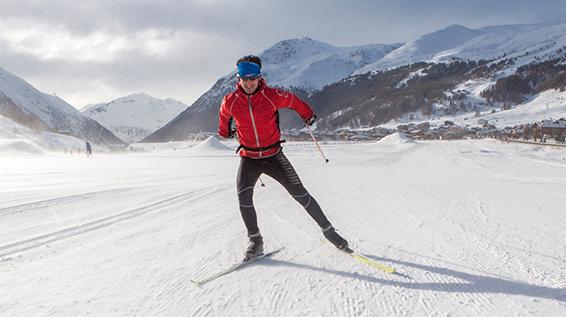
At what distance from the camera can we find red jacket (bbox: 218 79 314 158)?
3.47 metres

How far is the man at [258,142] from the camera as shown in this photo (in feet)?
11.4

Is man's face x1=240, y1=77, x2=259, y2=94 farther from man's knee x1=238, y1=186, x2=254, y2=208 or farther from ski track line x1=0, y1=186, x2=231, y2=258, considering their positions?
ski track line x1=0, y1=186, x2=231, y2=258

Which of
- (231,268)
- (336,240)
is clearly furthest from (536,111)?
(231,268)

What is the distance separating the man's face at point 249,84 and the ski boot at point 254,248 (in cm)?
136

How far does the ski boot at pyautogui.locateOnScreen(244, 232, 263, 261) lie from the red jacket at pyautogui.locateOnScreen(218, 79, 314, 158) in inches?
30.6

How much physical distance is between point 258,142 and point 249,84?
55cm

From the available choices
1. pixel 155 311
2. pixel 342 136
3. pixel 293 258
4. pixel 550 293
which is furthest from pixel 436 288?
pixel 342 136

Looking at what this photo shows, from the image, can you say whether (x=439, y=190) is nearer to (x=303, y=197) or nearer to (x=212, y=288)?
(x=303, y=197)

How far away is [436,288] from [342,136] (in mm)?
101770

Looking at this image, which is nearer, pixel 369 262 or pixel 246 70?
pixel 369 262

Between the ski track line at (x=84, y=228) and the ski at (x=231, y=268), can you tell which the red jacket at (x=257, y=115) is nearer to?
the ski at (x=231, y=268)

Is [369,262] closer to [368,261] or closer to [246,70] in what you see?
[368,261]

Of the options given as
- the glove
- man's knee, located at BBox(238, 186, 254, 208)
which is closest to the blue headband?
the glove

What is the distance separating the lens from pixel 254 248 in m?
3.38
